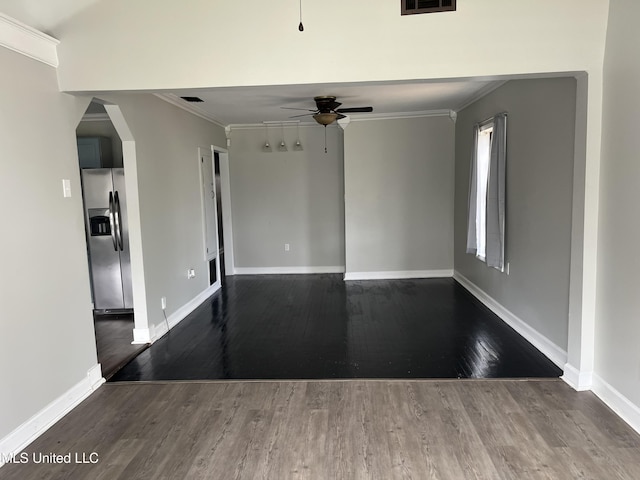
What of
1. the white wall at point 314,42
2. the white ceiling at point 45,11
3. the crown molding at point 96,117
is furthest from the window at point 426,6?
the crown molding at point 96,117

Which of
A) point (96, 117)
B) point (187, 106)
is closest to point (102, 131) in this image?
point (96, 117)

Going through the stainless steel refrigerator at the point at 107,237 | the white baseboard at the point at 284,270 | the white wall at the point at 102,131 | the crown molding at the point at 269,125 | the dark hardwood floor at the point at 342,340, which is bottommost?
the dark hardwood floor at the point at 342,340

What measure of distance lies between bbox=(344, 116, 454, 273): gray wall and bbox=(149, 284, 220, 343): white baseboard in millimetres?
2120

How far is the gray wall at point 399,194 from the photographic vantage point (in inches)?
248

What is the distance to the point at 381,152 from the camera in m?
6.32

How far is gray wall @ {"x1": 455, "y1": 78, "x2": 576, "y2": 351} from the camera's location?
10.6 feet

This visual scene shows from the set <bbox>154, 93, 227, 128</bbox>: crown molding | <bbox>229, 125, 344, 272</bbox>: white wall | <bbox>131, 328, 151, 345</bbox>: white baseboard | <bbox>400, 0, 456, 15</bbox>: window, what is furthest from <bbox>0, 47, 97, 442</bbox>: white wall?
<bbox>229, 125, 344, 272</bbox>: white wall

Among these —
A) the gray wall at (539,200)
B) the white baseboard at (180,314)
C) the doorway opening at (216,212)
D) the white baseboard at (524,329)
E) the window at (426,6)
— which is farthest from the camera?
the doorway opening at (216,212)

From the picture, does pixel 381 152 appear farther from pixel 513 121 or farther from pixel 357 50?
pixel 357 50

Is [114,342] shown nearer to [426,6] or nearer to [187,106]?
[187,106]

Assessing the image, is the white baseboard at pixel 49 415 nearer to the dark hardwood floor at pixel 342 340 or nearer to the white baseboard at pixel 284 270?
the dark hardwood floor at pixel 342 340

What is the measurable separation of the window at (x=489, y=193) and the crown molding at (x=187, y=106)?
328 cm

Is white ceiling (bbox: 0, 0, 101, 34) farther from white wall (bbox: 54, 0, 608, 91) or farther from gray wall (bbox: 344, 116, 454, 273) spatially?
gray wall (bbox: 344, 116, 454, 273)

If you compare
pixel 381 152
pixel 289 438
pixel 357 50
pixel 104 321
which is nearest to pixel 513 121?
pixel 357 50
